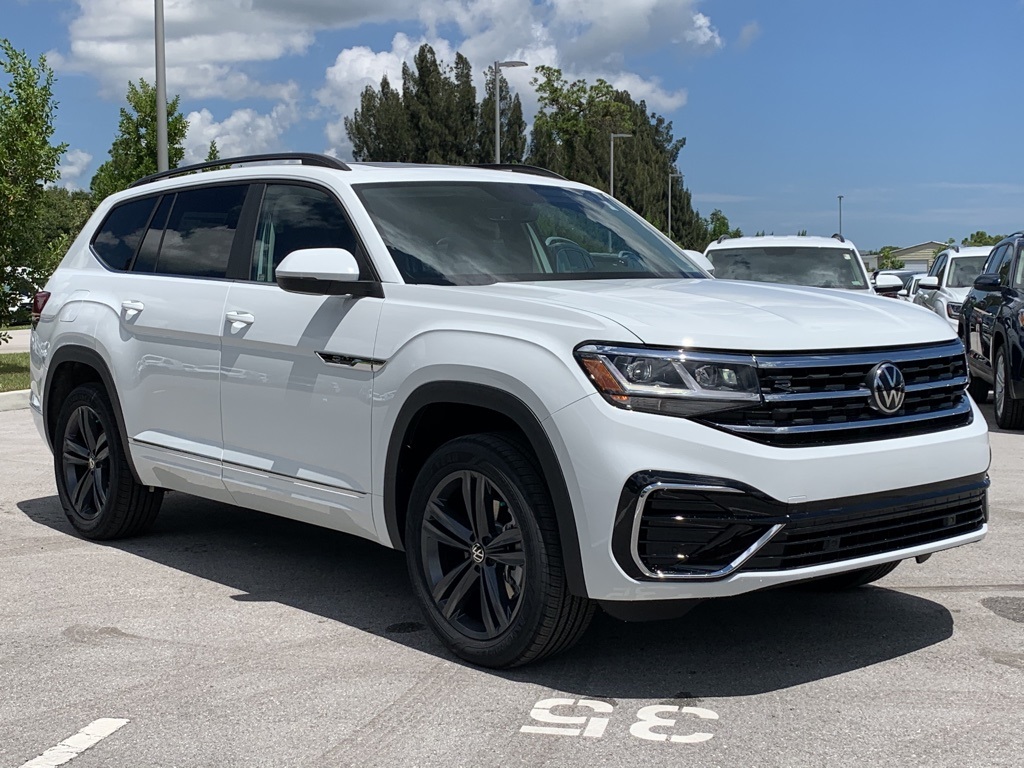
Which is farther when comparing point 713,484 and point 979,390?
point 979,390

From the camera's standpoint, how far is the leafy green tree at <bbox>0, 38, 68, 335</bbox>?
1738cm

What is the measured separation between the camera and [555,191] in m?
6.29

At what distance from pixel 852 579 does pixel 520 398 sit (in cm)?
201

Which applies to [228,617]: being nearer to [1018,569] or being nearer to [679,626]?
[679,626]

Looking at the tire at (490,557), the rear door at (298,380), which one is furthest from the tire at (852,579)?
the rear door at (298,380)

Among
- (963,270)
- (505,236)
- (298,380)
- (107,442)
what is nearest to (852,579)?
(505,236)

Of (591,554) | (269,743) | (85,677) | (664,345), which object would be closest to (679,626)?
(591,554)

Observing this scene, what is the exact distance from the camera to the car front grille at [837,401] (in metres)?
4.26

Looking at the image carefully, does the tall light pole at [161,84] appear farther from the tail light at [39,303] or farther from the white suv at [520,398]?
the white suv at [520,398]

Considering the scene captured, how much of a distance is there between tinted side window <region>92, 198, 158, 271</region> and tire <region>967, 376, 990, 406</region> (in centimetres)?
1041

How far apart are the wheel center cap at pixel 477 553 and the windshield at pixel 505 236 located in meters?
1.02

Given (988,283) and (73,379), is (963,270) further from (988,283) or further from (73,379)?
(73,379)

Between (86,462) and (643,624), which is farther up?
(86,462)

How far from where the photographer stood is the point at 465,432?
16.5 ft
